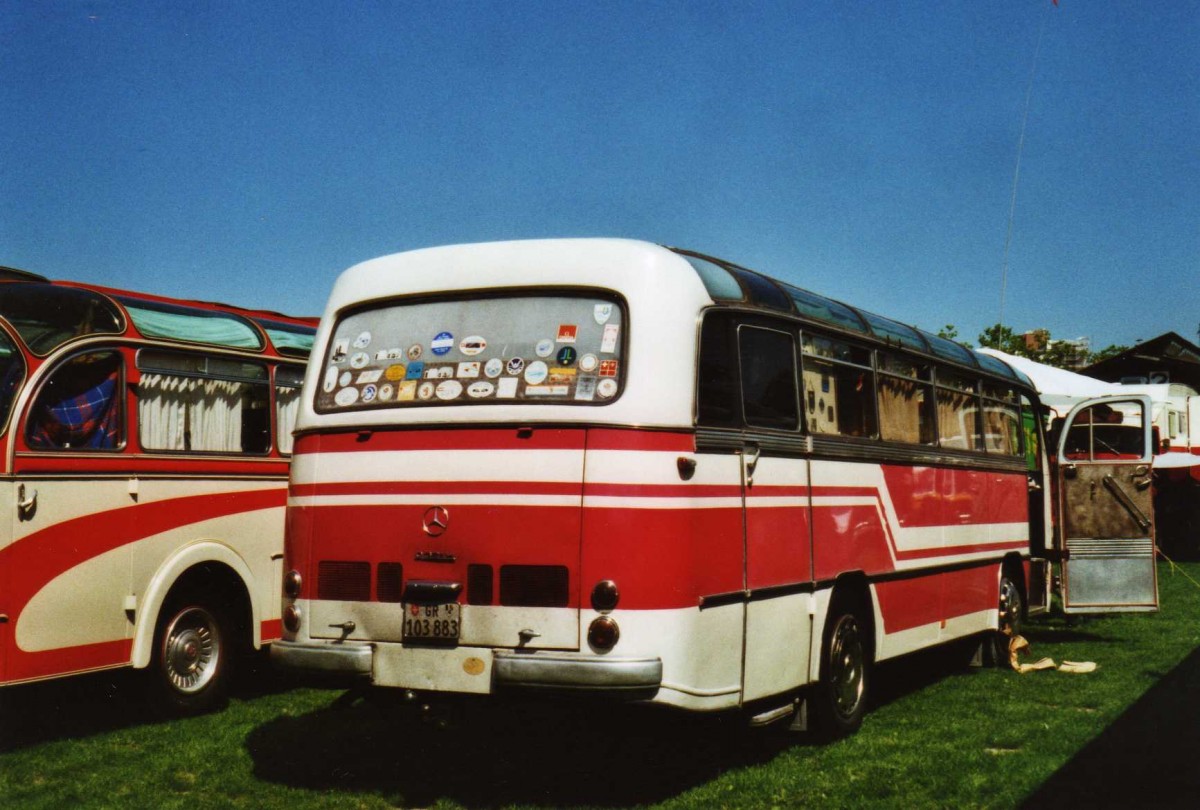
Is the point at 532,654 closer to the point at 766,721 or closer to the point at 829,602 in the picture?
the point at 766,721

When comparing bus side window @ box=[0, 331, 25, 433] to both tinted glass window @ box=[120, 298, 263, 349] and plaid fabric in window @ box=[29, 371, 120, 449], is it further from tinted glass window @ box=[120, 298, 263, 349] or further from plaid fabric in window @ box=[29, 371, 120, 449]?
tinted glass window @ box=[120, 298, 263, 349]

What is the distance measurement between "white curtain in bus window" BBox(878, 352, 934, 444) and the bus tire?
1368 mm

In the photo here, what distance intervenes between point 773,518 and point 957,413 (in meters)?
4.22

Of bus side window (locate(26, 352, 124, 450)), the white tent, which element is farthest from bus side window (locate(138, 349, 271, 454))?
the white tent

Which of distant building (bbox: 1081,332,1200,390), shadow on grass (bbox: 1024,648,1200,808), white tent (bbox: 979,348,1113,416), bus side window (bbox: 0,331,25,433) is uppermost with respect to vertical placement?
distant building (bbox: 1081,332,1200,390)

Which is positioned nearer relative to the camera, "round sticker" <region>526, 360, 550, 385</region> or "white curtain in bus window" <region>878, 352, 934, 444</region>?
"round sticker" <region>526, 360, 550, 385</region>

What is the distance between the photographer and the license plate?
20.7 feet

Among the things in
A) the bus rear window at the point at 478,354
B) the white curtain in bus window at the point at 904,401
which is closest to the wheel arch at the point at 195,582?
the bus rear window at the point at 478,354

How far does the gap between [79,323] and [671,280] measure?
418 cm

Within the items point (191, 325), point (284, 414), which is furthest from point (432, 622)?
point (284, 414)

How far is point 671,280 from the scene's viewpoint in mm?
6516

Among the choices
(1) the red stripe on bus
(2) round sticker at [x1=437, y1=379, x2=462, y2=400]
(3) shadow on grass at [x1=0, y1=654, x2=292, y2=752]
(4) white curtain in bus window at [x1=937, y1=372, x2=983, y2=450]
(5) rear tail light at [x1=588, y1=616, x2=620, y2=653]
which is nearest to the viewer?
(5) rear tail light at [x1=588, y1=616, x2=620, y2=653]

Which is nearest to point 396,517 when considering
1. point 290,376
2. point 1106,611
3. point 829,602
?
point 829,602

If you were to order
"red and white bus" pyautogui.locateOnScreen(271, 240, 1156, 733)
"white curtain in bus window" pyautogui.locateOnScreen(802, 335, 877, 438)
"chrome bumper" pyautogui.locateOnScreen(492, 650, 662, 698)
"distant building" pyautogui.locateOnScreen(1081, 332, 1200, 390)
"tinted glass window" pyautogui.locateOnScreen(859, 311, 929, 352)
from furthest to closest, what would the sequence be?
"distant building" pyautogui.locateOnScreen(1081, 332, 1200, 390), "tinted glass window" pyautogui.locateOnScreen(859, 311, 929, 352), "white curtain in bus window" pyautogui.locateOnScreen(802, 335, 877, 438), "red and white bus" pyautogui.locateOnScreen(271, 240, 1156, 733), "chrome bumper" pyautogui.locateOnScreen(492, 650, 662, 698)
